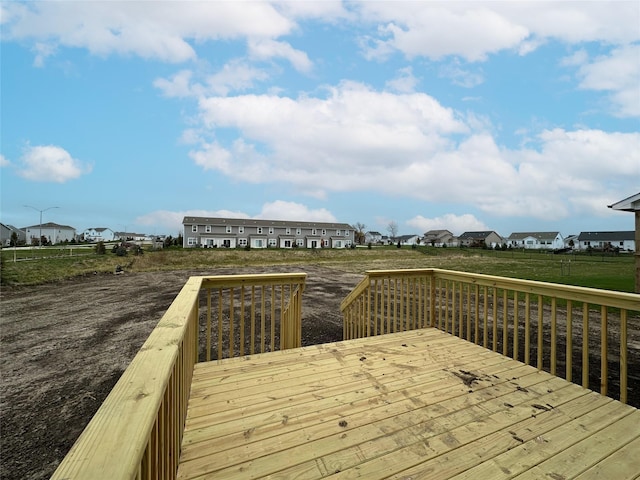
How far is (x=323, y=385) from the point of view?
2629mm

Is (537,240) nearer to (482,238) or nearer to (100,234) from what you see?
(482,238)

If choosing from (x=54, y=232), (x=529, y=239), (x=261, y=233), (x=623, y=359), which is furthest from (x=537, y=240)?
(x=54, y=232)

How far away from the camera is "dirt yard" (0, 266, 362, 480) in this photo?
3.01 metres

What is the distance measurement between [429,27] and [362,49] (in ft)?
11.3

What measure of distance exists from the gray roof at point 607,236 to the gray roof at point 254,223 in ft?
182

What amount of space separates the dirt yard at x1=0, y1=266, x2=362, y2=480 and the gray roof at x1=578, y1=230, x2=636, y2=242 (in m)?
76.8

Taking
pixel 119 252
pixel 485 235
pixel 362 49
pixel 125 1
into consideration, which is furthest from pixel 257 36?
pixel 485 235

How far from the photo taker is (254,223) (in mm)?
46125

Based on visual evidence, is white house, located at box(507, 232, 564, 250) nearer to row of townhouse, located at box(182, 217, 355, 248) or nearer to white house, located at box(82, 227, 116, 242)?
row of townhouse, located at box(182, 217, 355, 248)

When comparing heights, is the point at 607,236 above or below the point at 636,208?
above

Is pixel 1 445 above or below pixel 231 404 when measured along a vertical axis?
below

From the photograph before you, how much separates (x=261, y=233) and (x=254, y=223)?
2.11m

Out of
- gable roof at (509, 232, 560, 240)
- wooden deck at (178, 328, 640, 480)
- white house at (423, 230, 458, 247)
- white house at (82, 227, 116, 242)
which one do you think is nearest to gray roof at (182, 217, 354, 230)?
white house at (423, 230, 458, 247)

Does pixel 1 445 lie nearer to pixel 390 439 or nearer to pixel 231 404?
pixel 231 404
